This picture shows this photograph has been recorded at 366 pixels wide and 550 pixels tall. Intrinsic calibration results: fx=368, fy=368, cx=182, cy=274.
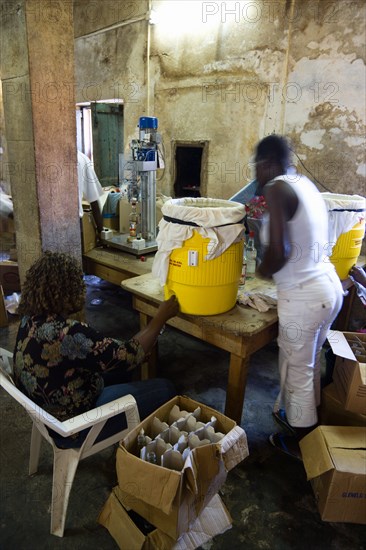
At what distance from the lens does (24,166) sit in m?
2.74

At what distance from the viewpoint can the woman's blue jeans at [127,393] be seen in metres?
1.57

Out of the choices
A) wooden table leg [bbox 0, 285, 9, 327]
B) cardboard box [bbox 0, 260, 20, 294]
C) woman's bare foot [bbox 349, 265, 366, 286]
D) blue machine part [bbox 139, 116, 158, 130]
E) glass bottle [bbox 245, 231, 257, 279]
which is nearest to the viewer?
woman's bare foot [bbox 349, 265, 366, 286]

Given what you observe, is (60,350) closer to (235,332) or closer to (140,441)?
(140,441)

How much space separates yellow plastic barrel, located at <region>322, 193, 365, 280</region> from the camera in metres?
2.40

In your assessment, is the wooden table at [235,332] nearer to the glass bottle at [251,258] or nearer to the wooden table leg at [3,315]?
the glass bottle at [251,258]

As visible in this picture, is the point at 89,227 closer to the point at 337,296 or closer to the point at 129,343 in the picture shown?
the point at 129,343

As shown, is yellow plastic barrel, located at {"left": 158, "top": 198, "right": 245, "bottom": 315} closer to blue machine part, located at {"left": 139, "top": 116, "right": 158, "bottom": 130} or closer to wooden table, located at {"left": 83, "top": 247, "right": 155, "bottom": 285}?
wooden table, located at {"left": 83, "top": 247, "right": 155, "bottom": 285}

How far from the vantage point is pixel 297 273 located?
6.04 ft

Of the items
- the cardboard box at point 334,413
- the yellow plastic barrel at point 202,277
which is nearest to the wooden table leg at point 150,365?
the yellow plastic barrel at point 202,277

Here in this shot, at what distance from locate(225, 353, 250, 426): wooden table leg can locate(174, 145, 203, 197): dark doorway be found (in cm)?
287

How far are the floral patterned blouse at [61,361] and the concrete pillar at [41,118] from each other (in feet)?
4.75

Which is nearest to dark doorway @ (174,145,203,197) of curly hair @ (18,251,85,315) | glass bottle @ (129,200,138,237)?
glass bottle @ (129,200,138,237)

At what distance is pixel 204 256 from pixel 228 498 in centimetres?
122

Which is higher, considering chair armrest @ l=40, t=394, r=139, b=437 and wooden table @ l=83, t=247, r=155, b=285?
wooden table @ l=83, t=247, r=155, b=285
